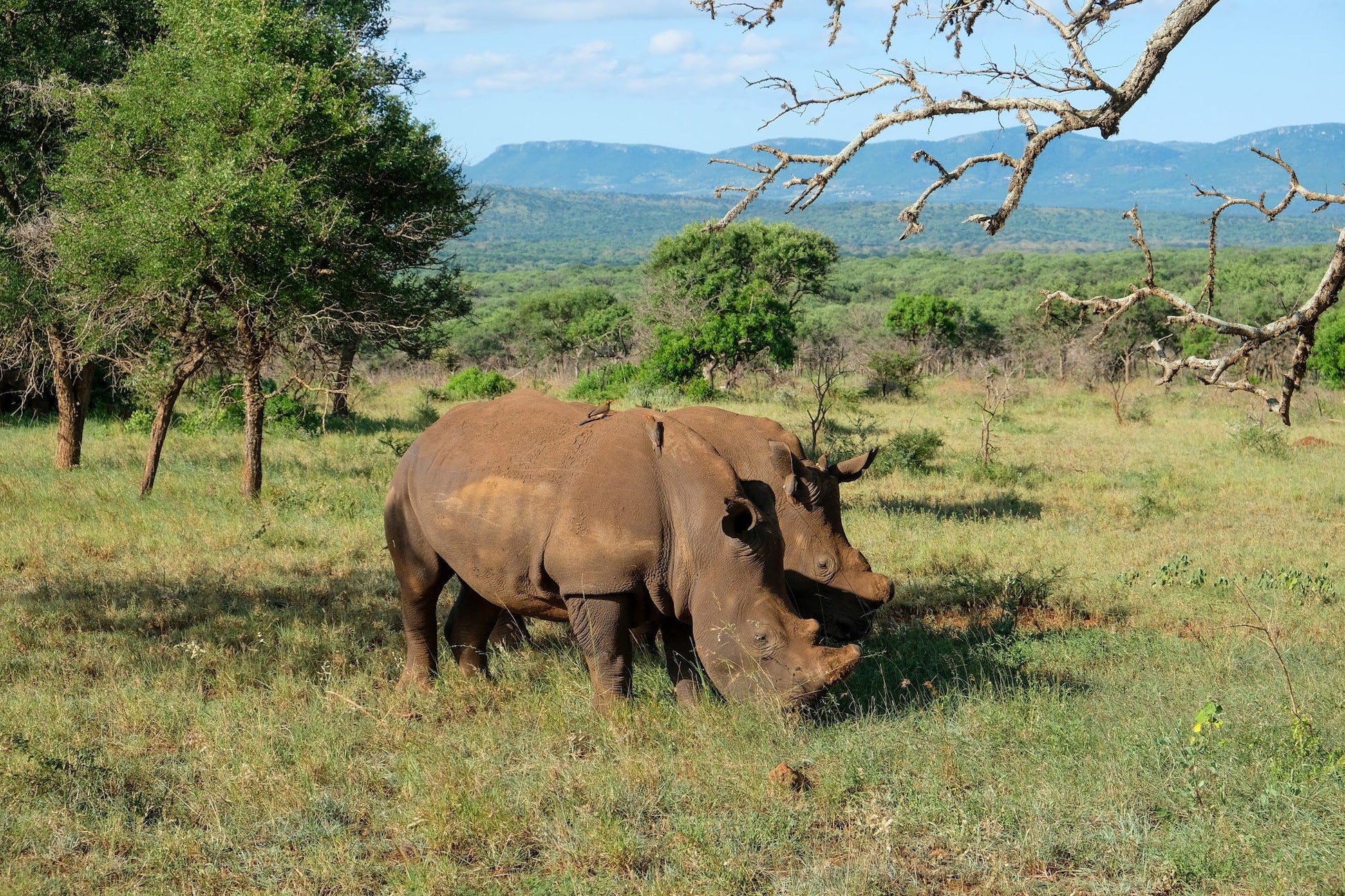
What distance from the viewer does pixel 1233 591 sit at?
→ 407 inches

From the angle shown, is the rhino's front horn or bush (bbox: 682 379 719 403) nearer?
the rhino's front horn

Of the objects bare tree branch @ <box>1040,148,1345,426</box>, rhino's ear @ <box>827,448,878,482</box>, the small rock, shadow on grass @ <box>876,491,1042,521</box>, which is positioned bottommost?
shadow on grass @ <box>876,491,1042,521</box>

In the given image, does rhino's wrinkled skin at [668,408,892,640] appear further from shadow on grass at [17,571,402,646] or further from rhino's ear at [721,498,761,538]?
shadow on grass at [17,571,402,646]

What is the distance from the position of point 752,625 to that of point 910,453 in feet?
41.3

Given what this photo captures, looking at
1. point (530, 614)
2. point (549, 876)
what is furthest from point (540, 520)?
point (549, 876)

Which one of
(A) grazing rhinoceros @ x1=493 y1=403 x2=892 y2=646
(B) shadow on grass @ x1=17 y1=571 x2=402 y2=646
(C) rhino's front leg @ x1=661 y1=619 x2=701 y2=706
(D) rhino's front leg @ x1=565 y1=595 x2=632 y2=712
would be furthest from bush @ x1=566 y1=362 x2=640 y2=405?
(D) rhino's front leg @ x1=565 y1=595 x2=632 y2=712

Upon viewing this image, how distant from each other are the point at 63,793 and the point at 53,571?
5608 mm

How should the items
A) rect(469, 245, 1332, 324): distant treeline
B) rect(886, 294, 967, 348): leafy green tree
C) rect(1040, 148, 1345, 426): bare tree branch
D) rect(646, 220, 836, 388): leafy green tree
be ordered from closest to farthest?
rect(1040, 148, 1345, 426): bare tree branch, rect(646, 220, 836, 388): leafy green tree, rect(886, 294, 967, 348): leafy green tree, rect(469, 245, 1332, 324): distant treeline

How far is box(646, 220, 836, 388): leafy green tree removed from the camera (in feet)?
97.5

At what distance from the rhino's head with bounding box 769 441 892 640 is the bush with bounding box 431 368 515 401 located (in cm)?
2090

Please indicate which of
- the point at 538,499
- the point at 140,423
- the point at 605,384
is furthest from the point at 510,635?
the point at 605,384

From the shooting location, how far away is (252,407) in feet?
46.7

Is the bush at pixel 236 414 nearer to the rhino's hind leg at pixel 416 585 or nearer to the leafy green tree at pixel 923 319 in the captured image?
the rhino's hind leg at pixel 416 585

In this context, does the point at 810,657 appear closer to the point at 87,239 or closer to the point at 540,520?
the point at 540,520
